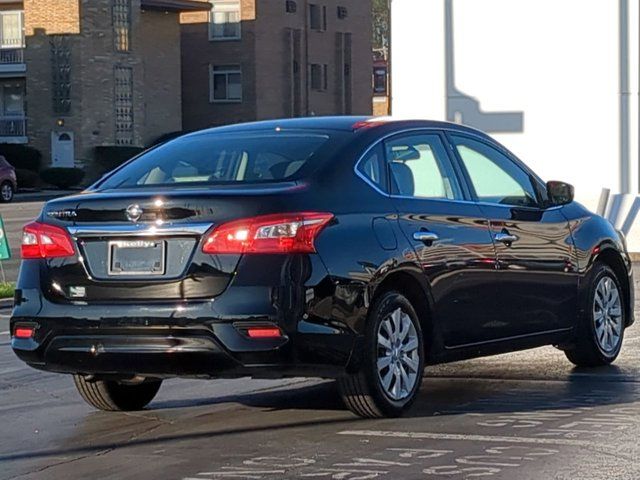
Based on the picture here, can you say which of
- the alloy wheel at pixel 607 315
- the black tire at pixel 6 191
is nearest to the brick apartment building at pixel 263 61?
the black tire at pixel 6 191

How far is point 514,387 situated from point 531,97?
12736 millimetres

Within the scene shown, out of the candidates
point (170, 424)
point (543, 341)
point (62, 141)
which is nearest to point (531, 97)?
point (543, 341)

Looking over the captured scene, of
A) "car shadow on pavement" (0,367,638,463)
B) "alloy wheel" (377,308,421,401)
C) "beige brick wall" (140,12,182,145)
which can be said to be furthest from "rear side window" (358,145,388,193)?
"beige brick wall" (140,12,182,145)

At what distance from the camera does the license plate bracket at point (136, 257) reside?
8.01 metres

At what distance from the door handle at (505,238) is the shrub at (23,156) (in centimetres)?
4651

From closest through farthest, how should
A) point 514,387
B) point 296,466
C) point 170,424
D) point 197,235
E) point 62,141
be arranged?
point 296,466 < point 197,235 < point 170,424 < point 514,387 < point 62,141

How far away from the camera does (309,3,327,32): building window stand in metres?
66.8

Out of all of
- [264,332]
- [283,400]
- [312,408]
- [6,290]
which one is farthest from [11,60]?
[264,332]

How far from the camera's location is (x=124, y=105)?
2251 inches

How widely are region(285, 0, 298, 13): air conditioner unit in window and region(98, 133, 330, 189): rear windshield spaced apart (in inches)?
2198

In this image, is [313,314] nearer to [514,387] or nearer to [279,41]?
[514,387]

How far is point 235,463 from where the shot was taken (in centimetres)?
739

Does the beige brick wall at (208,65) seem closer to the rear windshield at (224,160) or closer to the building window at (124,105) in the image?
the building window at (124,105)

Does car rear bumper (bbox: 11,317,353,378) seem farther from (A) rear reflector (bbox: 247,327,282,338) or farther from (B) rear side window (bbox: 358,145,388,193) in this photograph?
(B) rear side window (bbox: 358,145,388,193)
